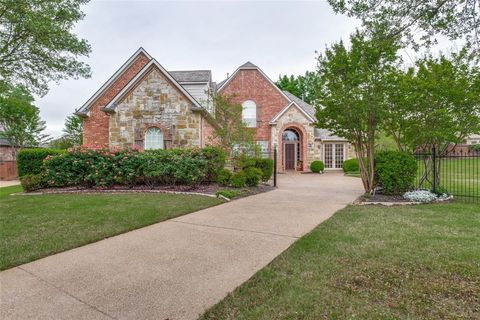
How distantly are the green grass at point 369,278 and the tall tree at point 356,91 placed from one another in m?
4.42

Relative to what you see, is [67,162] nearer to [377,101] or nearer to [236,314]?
[236,314]

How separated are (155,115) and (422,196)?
11466 millimetres

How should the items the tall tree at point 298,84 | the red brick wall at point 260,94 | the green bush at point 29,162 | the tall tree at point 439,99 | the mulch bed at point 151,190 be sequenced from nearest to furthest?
the tall tree at point 439,99 < the mulch bed at point 151,190 < the green bush at point 29,162 < the red brick wall at point 260,94 < the tall tree at point 298,84

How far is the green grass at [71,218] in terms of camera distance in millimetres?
3969

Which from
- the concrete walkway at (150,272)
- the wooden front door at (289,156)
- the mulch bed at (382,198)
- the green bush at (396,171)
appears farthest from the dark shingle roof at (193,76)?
the concrete walkway at (150,272)

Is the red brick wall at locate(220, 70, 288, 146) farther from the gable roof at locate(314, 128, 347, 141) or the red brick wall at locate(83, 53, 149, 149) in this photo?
the red brick wall at locate(83, 53, 149, 149)

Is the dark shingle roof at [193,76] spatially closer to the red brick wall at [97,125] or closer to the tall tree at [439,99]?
the red brick wall at [97,125]

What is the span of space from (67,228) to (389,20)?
7.14 m

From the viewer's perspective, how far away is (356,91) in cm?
812

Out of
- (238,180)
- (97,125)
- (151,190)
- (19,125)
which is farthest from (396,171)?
(19,125)

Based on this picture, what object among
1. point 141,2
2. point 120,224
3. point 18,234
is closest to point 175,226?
point 120,224

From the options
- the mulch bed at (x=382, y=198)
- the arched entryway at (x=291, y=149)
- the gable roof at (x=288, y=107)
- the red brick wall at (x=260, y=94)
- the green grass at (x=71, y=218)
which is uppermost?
the red brick wall at (x=260, y=94)

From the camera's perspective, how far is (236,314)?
2270 mm

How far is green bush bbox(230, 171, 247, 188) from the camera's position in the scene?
404 inches
